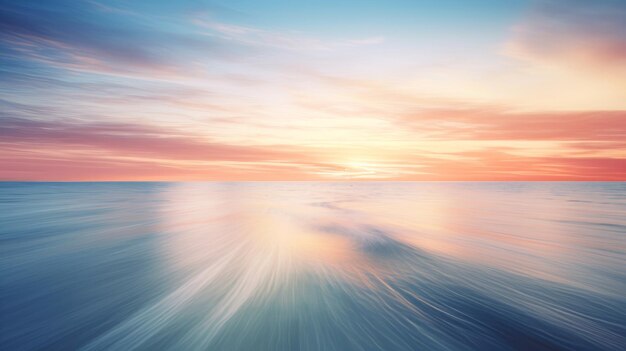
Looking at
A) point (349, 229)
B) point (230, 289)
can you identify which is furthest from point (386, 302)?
point (349, 229)

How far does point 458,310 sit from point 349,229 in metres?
8.63

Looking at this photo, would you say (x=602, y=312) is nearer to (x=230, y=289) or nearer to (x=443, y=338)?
(x=443, y=338)

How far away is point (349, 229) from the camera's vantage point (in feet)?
44.4

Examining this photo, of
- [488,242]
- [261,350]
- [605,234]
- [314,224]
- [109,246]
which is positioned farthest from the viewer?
[314,224]

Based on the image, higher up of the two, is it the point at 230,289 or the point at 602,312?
the point at 602,312

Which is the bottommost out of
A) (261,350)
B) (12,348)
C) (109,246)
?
(109,246)

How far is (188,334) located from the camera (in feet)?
13.3

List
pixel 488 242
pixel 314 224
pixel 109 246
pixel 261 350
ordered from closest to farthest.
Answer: pixel 261 350, pixel 109 246, pixel 488 242, pixel 314 224

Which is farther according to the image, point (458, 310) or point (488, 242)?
point (488, 242)

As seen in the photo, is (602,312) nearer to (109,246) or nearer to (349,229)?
→ (349,229)

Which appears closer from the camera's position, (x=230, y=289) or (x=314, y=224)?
(x=230, y=289)

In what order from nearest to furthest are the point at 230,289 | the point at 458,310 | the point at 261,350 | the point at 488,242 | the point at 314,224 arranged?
the point at 261,350, the point at 458,310, the point at 230,289, the point at 488,242, the point at 314,224

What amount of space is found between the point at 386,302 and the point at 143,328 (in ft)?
14.2

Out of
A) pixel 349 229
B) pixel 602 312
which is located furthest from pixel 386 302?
pixel 349 229
